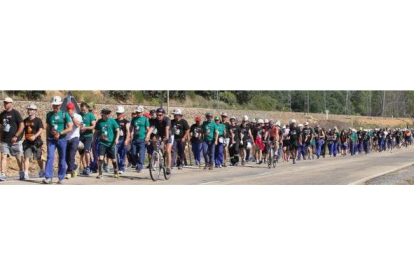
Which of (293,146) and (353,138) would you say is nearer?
(353,138)

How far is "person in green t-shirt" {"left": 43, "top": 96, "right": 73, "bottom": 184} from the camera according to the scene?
14.6 metres

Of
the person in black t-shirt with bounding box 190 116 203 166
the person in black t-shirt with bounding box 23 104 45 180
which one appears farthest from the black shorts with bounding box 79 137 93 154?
the person in black t-shirt with bounding box 190 116 203 166

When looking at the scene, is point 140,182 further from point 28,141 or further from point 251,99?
point 251,99

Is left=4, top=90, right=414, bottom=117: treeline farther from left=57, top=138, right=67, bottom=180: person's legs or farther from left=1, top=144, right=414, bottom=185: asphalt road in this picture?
left=57, top=138, right=67, bottom=180: person's legs

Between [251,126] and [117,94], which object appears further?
[251,126]

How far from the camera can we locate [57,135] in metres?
14.6

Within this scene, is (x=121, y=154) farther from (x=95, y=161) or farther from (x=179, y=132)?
(x=179, y=132)

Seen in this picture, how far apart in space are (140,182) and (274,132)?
7.62 meters

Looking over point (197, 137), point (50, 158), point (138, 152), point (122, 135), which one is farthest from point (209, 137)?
point (50, 158)

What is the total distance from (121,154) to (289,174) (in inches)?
192

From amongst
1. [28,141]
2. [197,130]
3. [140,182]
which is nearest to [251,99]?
[197,130]

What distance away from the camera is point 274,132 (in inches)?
872
